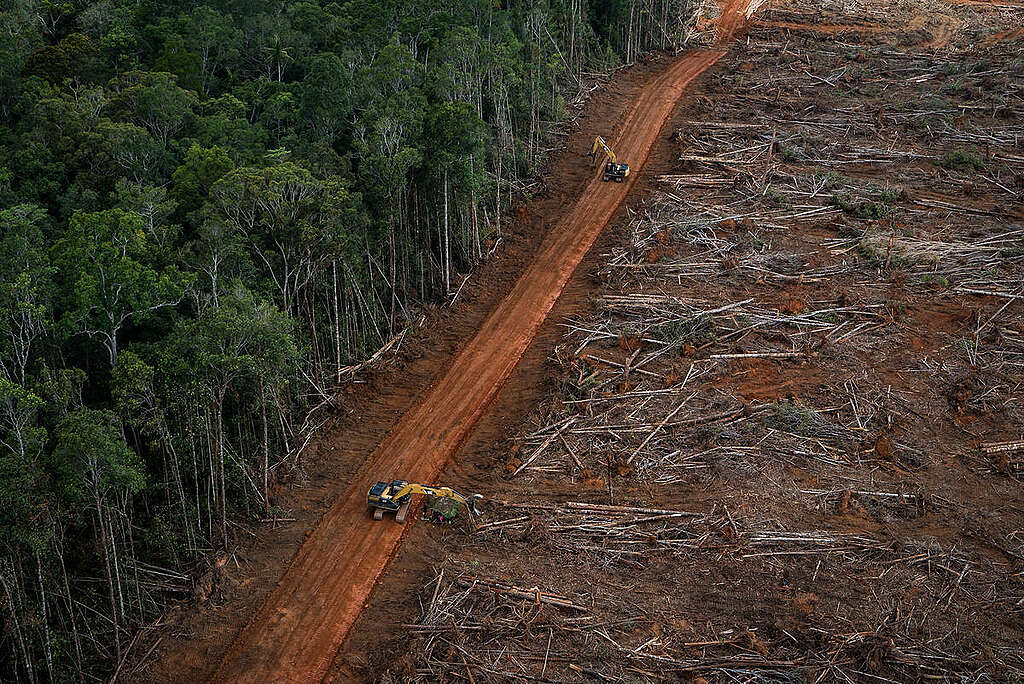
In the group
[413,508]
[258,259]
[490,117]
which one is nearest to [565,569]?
[413,508]

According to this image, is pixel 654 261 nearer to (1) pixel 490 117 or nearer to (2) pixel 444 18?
(1) pixel 490 117

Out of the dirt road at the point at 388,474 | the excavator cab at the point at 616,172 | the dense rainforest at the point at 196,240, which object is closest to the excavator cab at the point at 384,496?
the dirt road at the point at 388,474

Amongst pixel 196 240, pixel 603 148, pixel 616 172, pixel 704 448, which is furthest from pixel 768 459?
pixel 603 148

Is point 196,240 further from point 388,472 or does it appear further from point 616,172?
point 616,172

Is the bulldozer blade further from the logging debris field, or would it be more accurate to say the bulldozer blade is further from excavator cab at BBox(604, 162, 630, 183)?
excavator cab at BBox(604, 162, 630, 183)

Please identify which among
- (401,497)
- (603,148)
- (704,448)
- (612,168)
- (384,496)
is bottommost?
(401,497)

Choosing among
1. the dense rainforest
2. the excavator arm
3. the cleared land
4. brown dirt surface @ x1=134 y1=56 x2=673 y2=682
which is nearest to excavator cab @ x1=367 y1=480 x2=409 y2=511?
the cleared land

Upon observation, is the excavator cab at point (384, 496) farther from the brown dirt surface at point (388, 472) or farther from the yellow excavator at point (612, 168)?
the yellow excavator at point (612, 168)
